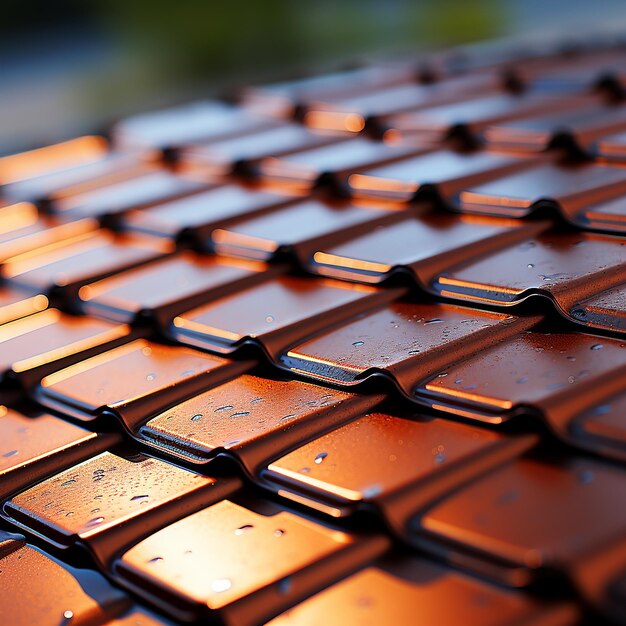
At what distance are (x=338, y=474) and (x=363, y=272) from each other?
0.70m

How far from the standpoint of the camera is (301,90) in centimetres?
385

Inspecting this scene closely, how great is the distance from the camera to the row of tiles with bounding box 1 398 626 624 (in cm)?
110

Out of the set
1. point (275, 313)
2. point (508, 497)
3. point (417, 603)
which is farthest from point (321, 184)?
point (417, 603)

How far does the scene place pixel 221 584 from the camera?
3.96 ft

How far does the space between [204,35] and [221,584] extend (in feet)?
64.5

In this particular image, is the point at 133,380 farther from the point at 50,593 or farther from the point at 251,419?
the point at 50,593

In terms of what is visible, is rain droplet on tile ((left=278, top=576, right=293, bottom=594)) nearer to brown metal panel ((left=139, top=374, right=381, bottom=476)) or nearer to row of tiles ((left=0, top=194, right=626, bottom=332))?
brown metal panel ((left=139, top=374, right=381, bottom=476))

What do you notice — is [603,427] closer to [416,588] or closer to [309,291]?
[416,588]

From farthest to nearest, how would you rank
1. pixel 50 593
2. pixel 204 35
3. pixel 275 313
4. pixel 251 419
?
pixel 204 35, pixel 275 313, pixel 251 419, pixel 50 593

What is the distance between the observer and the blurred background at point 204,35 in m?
18.7

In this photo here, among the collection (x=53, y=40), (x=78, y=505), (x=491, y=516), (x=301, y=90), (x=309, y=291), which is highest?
(x=53, y=40)

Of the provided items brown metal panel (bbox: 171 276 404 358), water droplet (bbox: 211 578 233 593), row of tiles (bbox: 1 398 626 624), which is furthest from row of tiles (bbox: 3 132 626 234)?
water droplet (bbox: 211 578 233 593)

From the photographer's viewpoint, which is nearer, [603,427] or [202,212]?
[603,427]

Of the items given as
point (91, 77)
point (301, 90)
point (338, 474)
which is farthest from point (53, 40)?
point (338, 474)
